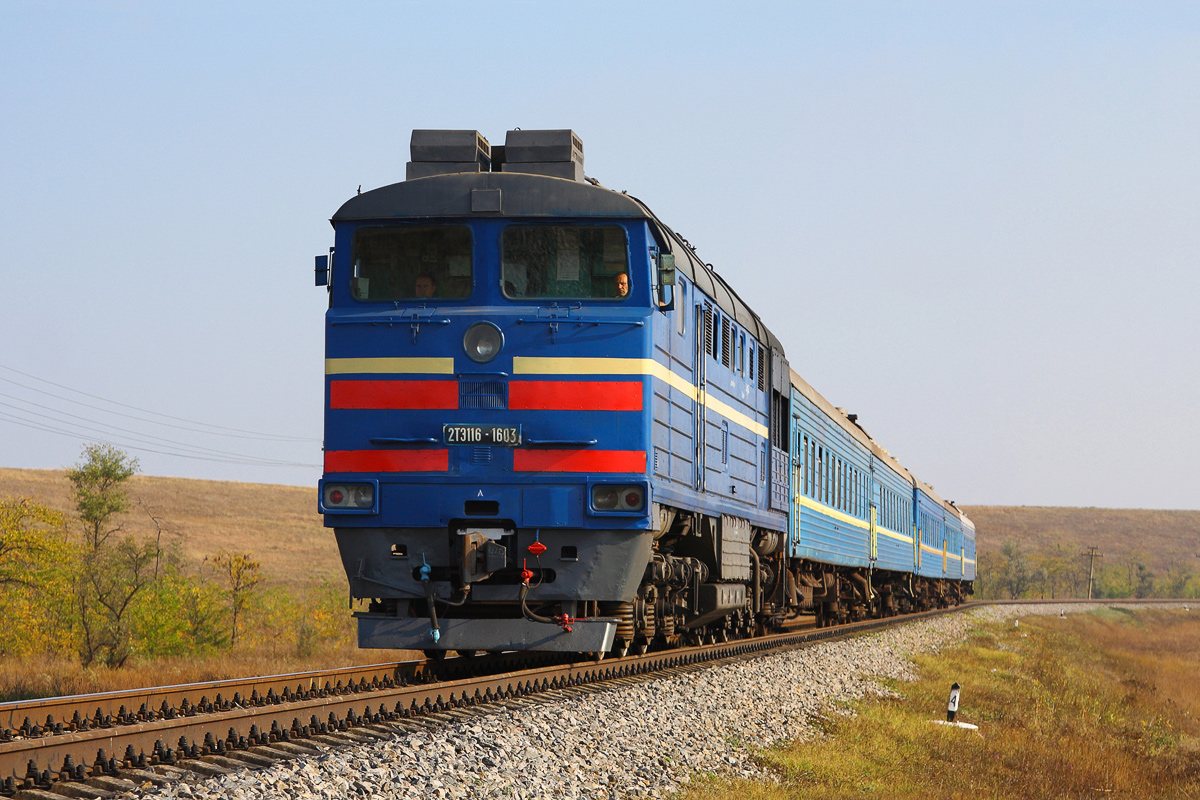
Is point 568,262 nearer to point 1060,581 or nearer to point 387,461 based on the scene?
point 387,461

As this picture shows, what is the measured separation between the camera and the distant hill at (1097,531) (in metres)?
165

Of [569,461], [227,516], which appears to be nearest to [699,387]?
[569,461]

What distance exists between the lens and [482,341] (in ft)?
33.7

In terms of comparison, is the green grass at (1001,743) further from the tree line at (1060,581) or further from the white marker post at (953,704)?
the tree line at (1060,581)

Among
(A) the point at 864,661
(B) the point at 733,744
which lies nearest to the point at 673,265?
(B) the point at 733,744

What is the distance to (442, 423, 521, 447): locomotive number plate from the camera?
1009cm

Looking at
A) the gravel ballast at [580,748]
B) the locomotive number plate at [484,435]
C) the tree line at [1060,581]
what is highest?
the locomotive number plate at [484,435]

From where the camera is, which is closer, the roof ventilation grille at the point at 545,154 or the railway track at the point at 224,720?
the railway track at the point at 224,720

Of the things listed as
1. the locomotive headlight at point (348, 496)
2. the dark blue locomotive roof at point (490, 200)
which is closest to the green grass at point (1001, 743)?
the locomotive headlight at point (348, 496)

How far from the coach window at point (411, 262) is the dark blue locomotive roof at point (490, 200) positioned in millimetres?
163

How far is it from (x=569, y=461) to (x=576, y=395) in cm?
56

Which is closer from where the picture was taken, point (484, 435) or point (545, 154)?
point (484, 435)

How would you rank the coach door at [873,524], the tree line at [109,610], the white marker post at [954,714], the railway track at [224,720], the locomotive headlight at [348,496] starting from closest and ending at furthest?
the railway track at [224,720], the locomotive headlight at [348,496], the white marker post at [954,714], the tree line at [109,610], the coach door at [873,524]

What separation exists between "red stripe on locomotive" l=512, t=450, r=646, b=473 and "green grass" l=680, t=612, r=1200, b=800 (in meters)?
2.62
